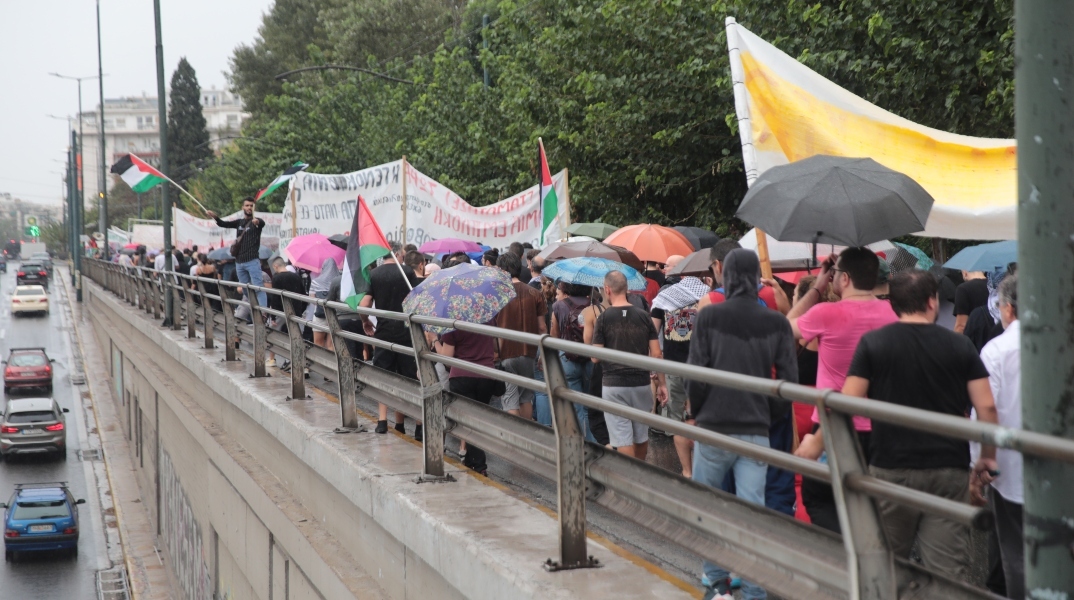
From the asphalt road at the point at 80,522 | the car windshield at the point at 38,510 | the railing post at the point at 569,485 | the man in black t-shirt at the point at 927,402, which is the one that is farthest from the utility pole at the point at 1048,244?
the car windshield at the point at 38,510

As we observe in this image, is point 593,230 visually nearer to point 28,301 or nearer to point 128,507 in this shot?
point 128,507

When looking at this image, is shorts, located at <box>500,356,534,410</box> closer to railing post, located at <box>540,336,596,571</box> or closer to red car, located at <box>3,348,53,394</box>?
railing post, located at <box>540,336,596,571</box>

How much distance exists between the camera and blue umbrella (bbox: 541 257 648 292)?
8.42 meters

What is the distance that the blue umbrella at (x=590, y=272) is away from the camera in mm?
8422

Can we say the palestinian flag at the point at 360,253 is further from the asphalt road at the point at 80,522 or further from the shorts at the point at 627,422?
the asphalt road at the point at 80,522

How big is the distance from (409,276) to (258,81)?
66903 mm

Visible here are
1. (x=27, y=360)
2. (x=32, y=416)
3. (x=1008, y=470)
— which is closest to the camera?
(x=1008, y=470)

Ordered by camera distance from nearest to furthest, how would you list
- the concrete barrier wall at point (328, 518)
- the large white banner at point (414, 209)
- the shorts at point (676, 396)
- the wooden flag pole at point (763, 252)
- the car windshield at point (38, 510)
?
1. the concrete barrier wall at point (328, 518)
2. the wooden flag pole at point (763, 252)
3. the shorts at point (676, 396)
4. the large white banner at point (414, 209)
5. the car windshield at point (38, 510)

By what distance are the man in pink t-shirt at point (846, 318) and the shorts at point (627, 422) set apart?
7.79 ft

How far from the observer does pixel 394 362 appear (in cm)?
902

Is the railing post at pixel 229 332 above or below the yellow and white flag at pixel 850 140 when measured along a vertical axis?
below

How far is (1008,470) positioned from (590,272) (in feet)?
14.6

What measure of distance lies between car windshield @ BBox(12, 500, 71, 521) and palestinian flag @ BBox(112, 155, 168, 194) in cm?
803

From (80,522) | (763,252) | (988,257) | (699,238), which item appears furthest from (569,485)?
(80,522)
